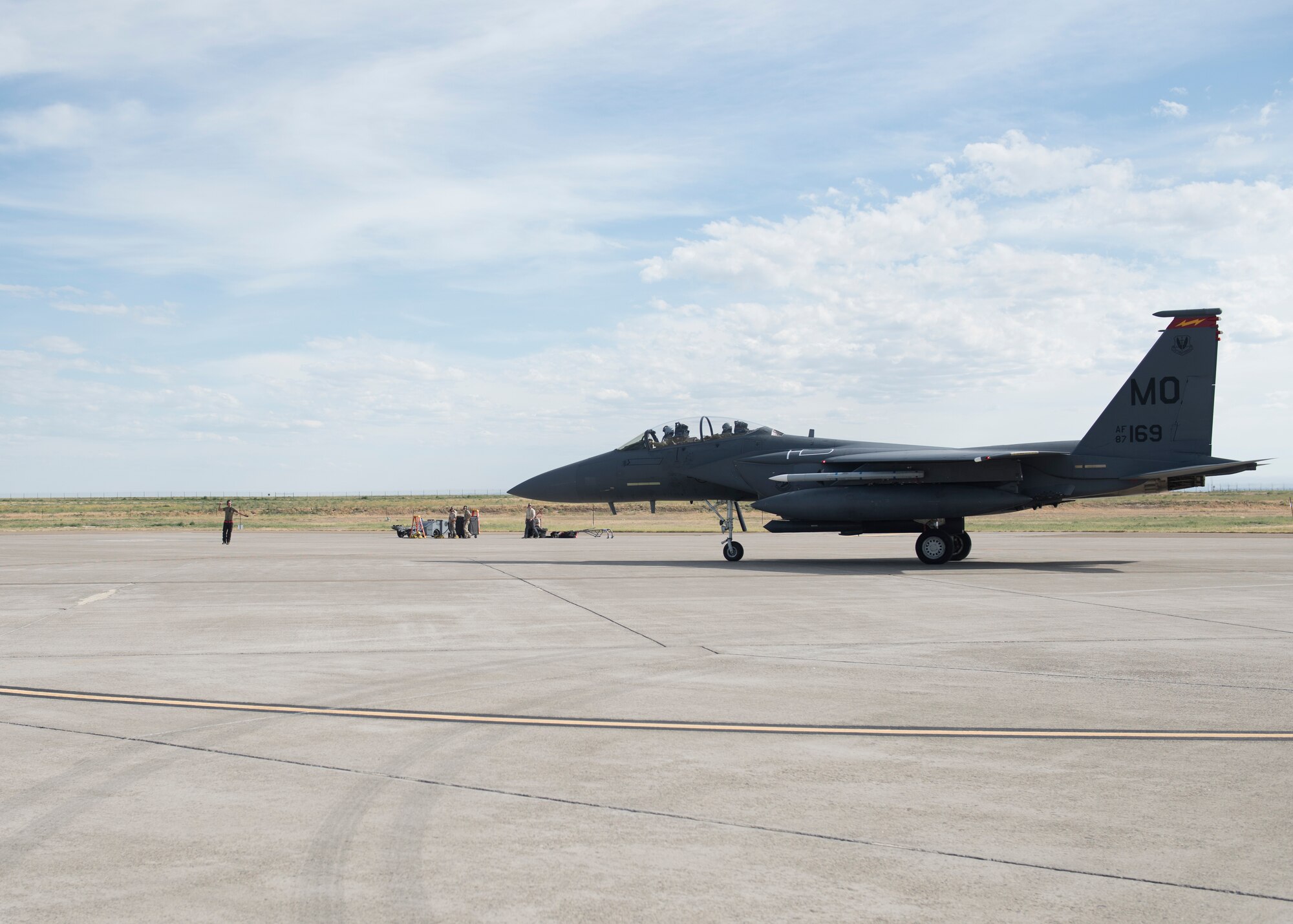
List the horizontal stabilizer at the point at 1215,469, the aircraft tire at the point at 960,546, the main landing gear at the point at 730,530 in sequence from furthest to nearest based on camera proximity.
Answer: the main landing gear at the point at 730,530, the aircraft tire at the point at 960,546, the horizontal stabilizer at the point at 1215,469

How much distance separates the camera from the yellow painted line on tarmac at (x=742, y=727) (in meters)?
6.20

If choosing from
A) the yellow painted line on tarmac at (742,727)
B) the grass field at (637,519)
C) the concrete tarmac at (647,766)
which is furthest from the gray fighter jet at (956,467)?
the yellow painted line on tarmac at (742,727)

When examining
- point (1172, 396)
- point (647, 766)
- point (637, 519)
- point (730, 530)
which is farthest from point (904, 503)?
point (637, 519)

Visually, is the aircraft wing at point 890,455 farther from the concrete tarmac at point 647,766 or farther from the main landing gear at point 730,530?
the concrete tarmac at point 647,766

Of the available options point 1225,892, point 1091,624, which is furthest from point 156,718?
point 1091,624

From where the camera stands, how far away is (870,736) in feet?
20.3

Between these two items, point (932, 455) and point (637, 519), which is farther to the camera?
point (637, 519)

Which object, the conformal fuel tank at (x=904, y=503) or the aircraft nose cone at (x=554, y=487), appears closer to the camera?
the conformal fuel tank at (x=904, y=503)

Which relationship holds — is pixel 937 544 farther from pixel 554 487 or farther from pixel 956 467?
pixel 554 487

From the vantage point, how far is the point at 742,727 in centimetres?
644

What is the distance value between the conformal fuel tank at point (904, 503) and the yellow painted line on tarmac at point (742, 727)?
15.0 meters

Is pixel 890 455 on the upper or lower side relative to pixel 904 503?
upper

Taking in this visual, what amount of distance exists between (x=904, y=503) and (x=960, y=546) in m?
2.22

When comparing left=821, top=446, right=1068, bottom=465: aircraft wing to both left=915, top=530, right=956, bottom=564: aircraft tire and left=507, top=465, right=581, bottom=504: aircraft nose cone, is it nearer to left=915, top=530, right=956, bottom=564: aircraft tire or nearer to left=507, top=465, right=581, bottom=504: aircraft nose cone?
left=915, top=530, right=956, bottom=564: aircraft tire
